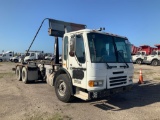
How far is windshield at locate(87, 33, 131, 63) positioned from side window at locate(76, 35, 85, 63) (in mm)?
290

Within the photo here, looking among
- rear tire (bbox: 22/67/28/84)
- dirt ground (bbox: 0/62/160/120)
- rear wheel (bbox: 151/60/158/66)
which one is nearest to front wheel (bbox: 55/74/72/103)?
dirt ground (bbox: 0/62/160/120)

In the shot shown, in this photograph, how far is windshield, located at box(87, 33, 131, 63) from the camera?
6246mm

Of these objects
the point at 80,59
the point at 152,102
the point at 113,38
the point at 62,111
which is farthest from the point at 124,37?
the point at 62,111

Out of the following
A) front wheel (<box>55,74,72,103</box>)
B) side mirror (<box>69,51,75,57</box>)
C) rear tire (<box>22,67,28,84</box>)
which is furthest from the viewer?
rear tire (<box>22,67,28,84</box>)

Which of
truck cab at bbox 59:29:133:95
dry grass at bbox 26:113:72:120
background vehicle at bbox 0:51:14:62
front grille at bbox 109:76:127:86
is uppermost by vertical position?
background vehicle at bbox 0:51:14:62

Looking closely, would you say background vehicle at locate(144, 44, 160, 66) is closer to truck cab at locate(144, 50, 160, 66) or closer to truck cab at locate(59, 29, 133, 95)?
truck cab at locate(144, 50, 160, 66)

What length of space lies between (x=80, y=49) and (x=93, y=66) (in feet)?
2.60

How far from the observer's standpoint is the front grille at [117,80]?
255 inches

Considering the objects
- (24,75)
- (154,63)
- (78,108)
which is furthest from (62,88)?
(154,63)

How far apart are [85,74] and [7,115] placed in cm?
277

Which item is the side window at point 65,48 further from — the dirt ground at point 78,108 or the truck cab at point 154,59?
the truck cab at point 154,59

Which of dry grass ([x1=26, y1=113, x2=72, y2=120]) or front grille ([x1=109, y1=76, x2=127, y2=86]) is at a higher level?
front grille ([x1=109, y1=76, x2=127, y2=86])

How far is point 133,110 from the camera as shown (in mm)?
6488

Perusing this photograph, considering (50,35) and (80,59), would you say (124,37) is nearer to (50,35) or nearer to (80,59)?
(80,59)
